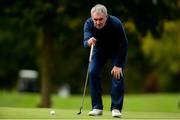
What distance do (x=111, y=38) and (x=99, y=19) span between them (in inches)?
26.2

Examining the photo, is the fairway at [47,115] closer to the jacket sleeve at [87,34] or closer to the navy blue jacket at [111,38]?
the navy blue jacket at [111,38]

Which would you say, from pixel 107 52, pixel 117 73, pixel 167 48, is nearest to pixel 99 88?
pixel 117 73

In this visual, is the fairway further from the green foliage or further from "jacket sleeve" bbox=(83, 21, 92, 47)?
the green foliage

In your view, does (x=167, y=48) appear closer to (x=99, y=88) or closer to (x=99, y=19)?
(x=99, y=88)

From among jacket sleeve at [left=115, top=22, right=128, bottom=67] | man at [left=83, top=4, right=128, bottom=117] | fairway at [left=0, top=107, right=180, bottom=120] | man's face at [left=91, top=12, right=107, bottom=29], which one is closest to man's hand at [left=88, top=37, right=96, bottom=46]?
man at [left=83, top=4, right=128, bottom=117]

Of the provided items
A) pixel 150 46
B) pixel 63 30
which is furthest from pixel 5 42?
pixel 63 30

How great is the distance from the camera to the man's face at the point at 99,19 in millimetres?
13000

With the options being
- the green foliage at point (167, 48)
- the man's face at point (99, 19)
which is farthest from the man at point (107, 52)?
the green foliage at point (167, 48)

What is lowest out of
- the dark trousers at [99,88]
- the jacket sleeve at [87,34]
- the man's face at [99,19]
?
the dark trousers at [99,88]

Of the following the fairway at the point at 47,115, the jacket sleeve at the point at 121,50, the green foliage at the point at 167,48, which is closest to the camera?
the fairway at the point at 47,115

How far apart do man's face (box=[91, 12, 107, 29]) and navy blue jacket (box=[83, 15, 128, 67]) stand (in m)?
0.20

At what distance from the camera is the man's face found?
42.7ft

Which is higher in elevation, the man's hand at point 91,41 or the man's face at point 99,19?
the man's face at point 99,19

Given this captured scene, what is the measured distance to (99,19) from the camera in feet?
42.9
